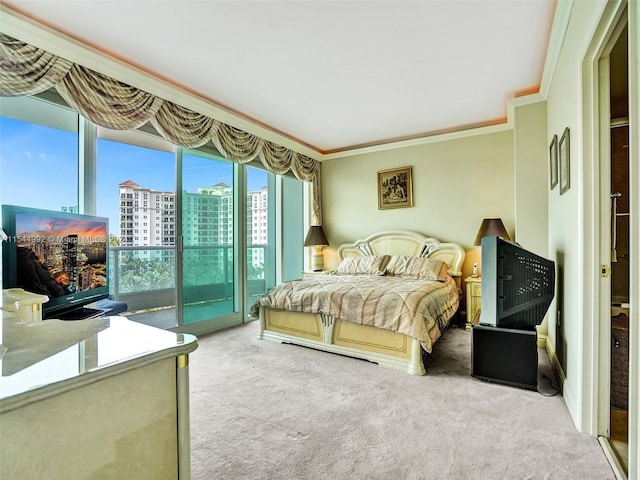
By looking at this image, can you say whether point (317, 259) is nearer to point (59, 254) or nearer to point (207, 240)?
point (207, 240)

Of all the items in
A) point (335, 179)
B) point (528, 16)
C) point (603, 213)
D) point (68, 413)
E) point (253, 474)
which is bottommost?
point (253, 474)

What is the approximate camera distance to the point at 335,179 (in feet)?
17.9

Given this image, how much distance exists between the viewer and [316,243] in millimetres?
5051

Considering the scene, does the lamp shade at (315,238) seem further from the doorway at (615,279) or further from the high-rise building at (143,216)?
the doorway at (615,279)

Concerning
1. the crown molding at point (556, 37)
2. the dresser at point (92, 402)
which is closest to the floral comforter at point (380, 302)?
the dresser at point (92, 402)

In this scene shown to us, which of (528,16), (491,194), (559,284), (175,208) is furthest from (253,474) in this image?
(491,194)

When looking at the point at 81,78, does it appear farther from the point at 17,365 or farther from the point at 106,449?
the point at 106,449

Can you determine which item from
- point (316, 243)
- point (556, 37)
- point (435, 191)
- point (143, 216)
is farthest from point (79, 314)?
point (435, 191)

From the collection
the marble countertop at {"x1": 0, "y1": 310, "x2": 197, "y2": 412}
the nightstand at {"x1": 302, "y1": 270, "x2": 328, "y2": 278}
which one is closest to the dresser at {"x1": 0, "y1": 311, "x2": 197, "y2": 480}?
the marble countertop at {"x1": 0, "y1": 310, "x2": 197, "y2": 412}

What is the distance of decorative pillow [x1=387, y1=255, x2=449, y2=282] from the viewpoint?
152 inches

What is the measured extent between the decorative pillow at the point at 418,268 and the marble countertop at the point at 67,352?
11.1 ft

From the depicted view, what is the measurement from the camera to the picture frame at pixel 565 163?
206cm

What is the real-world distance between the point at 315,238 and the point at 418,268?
1.77 metres

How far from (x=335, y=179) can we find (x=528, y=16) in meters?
3.52
